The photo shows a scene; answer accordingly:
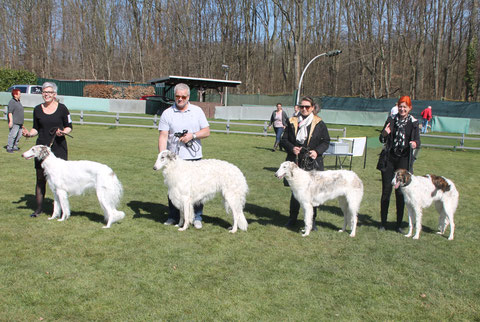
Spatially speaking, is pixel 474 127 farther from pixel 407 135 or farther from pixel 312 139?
pixel 312 139

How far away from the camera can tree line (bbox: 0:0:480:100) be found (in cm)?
4594

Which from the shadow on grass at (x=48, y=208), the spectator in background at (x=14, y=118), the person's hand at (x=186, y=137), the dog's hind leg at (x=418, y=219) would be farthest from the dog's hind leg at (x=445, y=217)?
the spectator in background at (x=14, y=118)

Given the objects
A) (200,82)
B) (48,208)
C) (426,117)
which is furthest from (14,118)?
(426,117)

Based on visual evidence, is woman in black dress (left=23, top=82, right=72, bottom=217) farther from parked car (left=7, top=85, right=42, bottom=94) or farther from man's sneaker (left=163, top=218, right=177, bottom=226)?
parked car (left=7, top=85, right=42, bottom=94)

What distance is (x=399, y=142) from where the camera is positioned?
258 inches

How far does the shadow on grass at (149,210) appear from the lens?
23.3ft

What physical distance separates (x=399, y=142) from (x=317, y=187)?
5.34ft

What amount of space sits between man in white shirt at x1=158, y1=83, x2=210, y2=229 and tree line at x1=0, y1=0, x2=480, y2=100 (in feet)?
Answer: 133

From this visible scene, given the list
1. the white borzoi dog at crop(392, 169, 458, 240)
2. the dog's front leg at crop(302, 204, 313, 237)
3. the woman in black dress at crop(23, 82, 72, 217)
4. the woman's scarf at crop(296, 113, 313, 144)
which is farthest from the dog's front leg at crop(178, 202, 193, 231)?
the white borzoi dog at crop(392, 169, 458, 240)

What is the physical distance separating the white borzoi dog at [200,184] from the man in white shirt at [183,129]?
275 mm

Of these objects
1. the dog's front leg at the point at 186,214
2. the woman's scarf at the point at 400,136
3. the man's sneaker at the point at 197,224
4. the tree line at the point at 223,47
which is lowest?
the man's sneaker at the point at 197,224

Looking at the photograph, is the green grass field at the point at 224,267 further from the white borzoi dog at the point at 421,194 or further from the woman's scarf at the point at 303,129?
the woman's scarf at the point at 303,129

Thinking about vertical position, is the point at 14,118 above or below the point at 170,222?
above

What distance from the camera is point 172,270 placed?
4824 millimetres
